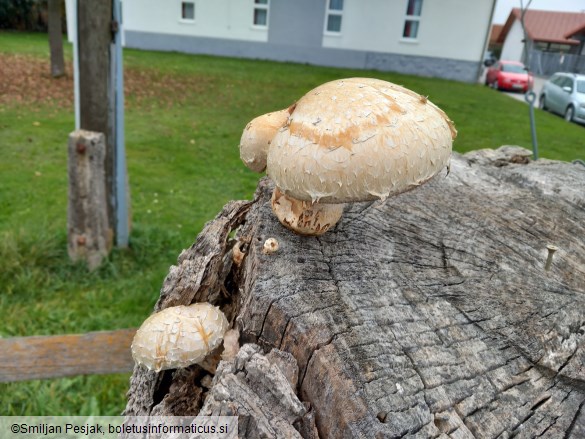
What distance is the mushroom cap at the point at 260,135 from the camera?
1445mm

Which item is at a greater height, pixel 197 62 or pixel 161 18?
pixel 161 18

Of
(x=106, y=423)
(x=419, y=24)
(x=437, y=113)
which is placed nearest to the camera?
(x=437, y=113)

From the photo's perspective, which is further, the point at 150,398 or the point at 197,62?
the point at 197,62

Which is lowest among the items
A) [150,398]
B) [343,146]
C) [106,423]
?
[106,423]

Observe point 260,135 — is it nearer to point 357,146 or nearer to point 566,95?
point 357,146

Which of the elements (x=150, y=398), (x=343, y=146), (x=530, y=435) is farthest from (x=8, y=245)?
(x=530, y=435)

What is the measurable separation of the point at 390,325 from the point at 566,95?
19.5ft

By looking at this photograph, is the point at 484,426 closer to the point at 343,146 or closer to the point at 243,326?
the point at 243,326

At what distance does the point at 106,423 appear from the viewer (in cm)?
218

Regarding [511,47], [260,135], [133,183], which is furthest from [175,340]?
[511,47]

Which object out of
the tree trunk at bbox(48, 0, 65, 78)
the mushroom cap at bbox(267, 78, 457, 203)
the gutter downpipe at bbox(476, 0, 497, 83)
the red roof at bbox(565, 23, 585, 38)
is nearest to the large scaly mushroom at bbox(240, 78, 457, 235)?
the mushroom cap at bbox(267, 78, 457, 203)

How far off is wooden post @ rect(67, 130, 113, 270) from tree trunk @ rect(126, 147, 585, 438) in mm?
1738

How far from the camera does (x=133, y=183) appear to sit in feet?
15.5

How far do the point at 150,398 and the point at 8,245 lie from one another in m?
2.25
